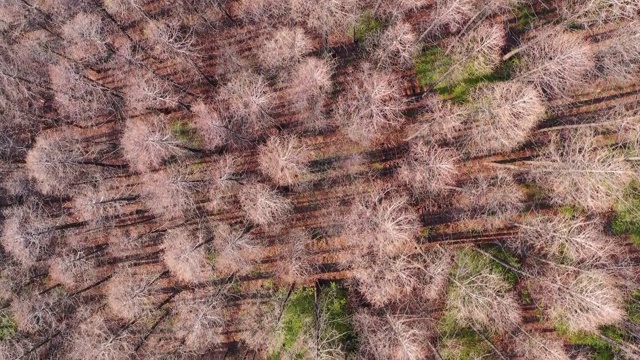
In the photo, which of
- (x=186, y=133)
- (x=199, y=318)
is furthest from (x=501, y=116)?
(x=199, y=318)

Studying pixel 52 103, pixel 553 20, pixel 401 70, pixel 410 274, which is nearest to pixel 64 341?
pixel 52 103

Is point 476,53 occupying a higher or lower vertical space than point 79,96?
lower

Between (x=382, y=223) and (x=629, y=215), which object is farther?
(x=629, y=215)

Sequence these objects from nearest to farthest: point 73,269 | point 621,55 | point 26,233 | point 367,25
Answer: point 621,55 < point 26,233 < point 367,25 < point 73,269

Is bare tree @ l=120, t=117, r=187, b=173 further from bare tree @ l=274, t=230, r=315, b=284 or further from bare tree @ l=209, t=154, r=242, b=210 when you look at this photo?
bare tree @ l=274, t=230, r=315, b=284

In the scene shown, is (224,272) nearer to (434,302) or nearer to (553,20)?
(434,302)

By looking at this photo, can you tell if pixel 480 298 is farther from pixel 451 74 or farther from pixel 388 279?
pixel 451 74

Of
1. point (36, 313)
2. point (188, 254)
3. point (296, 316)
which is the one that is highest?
point (188, 254)

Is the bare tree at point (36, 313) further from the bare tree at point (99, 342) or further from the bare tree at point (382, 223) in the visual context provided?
the bare tree at point (382, 223)
